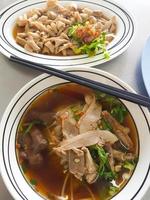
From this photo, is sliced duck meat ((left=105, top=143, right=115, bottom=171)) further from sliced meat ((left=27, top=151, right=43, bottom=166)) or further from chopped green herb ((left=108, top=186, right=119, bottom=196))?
sliced meat ((left=27, top=151, right=43, bottom=166))

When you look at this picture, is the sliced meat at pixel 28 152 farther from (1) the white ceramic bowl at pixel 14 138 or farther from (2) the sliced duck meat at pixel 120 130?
(2) the sliced duck meat at pixel 120 130

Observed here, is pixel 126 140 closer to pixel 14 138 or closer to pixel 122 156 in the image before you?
pixel 122 156

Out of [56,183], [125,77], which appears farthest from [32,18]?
[56,183]

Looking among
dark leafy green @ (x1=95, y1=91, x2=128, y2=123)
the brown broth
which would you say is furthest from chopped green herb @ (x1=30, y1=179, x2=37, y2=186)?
dark leafy green @ (x1=95, y1=91, x2=128, y2=123)

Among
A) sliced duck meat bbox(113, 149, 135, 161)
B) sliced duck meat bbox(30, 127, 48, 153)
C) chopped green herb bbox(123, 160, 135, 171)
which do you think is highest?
sliced duck meat bbox(30, 127, 48, 153)

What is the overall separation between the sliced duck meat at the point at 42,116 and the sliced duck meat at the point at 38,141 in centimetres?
3

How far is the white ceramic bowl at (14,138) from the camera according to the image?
2.65ft

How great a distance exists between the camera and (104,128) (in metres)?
0.93

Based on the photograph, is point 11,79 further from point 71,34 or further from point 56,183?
point 56,183

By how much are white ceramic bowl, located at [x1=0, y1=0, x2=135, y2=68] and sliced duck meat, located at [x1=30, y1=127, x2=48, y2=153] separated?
27 centimetres

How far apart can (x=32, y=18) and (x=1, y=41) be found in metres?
→ 0.18

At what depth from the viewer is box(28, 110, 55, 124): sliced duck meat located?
36.8 inches

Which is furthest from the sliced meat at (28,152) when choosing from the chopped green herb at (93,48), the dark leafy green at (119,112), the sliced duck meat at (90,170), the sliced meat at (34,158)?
the chopped green herb at (93,48)

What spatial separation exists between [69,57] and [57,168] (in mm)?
405
